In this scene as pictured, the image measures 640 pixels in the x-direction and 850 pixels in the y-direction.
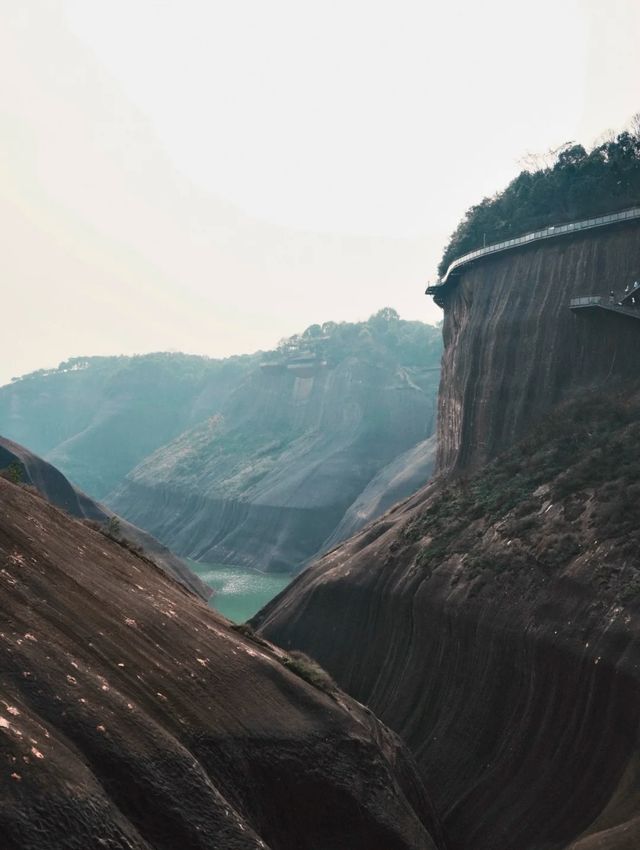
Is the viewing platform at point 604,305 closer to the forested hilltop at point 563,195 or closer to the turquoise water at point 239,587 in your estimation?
the forested hilltop at point 563,195

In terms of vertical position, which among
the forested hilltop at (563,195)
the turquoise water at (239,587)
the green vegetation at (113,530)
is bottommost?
the turquoise water at (239,587)

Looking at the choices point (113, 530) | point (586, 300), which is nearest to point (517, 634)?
point (113, 530)

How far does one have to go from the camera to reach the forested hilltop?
173 ft

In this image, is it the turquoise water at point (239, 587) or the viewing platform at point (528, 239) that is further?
the turquoise water at point (239, 587)

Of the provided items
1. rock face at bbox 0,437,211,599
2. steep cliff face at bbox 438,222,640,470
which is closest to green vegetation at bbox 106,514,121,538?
rock face at bbox 0,437,211,599

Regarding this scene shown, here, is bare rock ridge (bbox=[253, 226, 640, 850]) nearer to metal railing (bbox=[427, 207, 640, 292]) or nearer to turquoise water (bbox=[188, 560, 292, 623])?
metal railing (bbox=[427, 207, 640, 292])

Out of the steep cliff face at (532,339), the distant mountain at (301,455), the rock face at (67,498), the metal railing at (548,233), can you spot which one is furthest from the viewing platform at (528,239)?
the distant mountain at (301,455)

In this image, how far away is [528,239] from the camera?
178 feet

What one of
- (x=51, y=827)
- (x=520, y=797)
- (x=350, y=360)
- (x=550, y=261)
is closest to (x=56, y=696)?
(x=51, y=827)

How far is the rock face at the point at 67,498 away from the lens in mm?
75562

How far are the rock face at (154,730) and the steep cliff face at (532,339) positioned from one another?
26012 millimetres

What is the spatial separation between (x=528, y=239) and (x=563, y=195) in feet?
16.3

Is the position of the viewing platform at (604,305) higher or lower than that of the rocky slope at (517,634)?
higher

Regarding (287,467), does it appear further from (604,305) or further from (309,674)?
(309,674)
